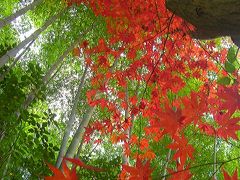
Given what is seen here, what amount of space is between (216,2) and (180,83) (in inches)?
117

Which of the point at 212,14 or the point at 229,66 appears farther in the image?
the point at 212,14

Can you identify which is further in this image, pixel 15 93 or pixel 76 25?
pixel 76 25

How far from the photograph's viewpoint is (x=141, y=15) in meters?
3.89

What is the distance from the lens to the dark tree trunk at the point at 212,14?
5.36ft

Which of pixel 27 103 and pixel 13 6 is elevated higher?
pixel 13 6

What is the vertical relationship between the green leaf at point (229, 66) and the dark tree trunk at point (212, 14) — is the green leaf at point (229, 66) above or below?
below

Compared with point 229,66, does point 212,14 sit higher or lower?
higher

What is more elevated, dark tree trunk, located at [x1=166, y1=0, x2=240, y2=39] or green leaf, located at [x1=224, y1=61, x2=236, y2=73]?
dark tree trunk, located at [x1=166, y1=0, x2=240, y2=39]

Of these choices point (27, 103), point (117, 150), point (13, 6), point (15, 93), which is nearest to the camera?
point (15, 93)

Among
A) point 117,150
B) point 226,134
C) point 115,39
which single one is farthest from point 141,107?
point 117,150

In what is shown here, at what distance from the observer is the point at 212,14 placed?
1.75 meters

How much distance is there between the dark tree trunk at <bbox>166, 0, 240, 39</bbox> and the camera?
1.63 m

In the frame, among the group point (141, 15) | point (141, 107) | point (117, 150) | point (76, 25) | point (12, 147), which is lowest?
point (12, 147)

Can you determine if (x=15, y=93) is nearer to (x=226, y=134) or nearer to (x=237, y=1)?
(x=226, y=134)
